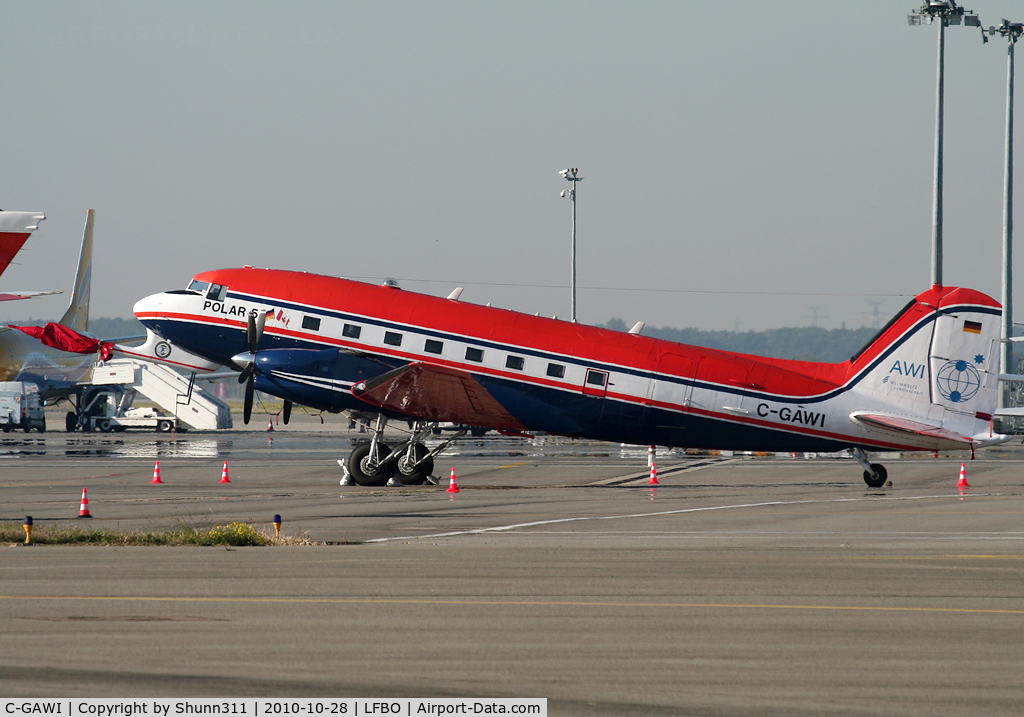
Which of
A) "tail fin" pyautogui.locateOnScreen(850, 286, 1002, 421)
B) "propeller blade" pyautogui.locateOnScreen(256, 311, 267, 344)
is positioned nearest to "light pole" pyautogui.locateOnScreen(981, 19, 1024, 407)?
"tail fin" pyautogui.locateOnScreen(850, 286, 1002, 421)

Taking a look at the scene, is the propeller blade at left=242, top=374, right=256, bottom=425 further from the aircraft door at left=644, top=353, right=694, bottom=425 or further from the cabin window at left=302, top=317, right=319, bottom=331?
the aircraft door at left=644, top=353, right=694, bottom=425

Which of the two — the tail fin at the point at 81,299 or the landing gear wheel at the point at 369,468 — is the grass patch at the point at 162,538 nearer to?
the landing gear wheel at the point at 369,468

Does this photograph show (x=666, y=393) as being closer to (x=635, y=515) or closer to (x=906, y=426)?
(x=906, y=426)

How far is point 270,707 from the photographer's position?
7.36 metres

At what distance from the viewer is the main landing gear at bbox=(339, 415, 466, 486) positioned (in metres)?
27.2

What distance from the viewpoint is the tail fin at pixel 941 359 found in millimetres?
26641

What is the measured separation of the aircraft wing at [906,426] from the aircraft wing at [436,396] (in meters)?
9.75

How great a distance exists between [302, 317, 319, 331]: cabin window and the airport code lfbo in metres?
20.3

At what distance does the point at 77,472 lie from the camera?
3167 cm

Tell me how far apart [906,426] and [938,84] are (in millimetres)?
21012

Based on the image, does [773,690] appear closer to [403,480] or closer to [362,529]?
[362,529]

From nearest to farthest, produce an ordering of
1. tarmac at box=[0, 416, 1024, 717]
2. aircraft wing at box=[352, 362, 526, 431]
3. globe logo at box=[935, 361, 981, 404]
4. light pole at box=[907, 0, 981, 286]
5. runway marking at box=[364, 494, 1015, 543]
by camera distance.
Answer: tarmac at box=[0, 416, 1024, 717] → runway marking at box=[364, 494, 1015, 543] → aircraft wing at box=[352, 362, 526, 431] → globe logo at box=[935, 361, 981, 404] → light pole at box=[907, 0, 981, 286]

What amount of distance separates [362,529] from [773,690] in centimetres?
1127

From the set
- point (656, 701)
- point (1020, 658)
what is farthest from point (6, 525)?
point (1020, 658)
